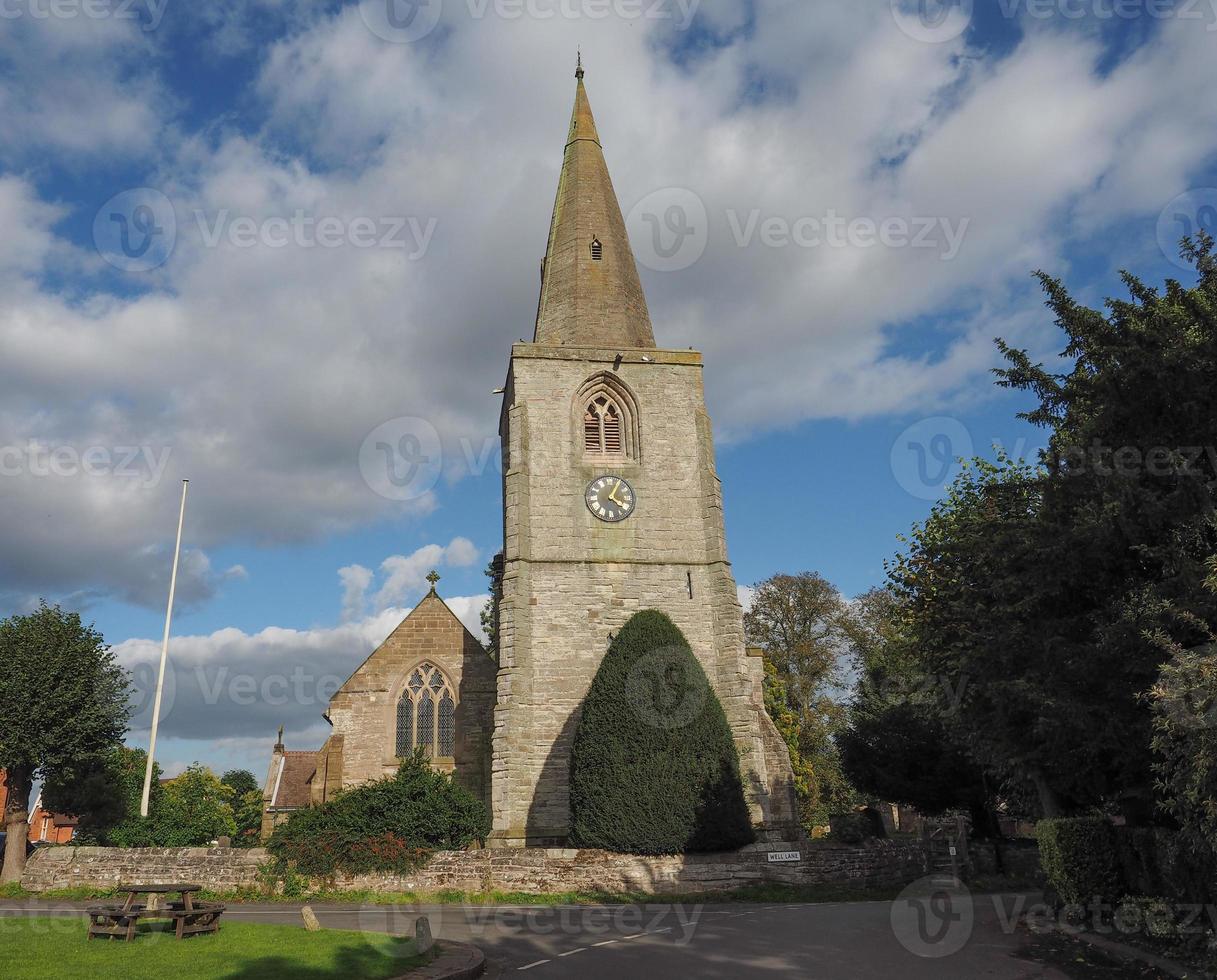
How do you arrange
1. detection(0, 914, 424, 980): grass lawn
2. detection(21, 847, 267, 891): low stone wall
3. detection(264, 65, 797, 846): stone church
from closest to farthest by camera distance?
detection(0, 914, 424, 980): grass lawn → detection(21, 847, 267, 891): low stone wall → detection(264, 65, 797, 846): stone church

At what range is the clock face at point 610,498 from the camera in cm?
2655

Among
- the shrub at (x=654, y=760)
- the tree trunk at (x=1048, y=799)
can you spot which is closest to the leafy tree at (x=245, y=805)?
the shrub at (x=654, y=760)

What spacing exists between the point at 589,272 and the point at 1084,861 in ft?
75.3

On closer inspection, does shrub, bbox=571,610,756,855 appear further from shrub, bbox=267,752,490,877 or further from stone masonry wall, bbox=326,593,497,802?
stone masonry wall, bbox=326,593,497,802

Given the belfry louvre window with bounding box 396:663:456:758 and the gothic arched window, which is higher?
the gothic arched window

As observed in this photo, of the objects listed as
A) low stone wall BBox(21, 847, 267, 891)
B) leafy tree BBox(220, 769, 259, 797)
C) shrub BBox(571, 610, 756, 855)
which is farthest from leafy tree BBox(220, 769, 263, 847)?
shrub BBox(571, 610, 756, 855)

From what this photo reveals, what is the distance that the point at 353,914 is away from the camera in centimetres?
1680

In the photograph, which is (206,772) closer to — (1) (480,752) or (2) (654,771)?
(1) (480,752)

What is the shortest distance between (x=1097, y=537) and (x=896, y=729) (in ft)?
70.6

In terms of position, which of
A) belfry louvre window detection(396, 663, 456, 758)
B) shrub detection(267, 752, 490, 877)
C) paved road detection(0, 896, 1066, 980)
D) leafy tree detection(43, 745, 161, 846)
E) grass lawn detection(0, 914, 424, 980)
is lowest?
paved road detection(0, 896, 1066, 980)

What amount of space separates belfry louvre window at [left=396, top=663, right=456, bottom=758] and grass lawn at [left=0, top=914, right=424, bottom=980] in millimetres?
14538

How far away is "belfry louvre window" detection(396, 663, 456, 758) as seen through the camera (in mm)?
28047

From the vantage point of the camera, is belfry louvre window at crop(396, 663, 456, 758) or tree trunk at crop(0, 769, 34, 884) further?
belfry louvre window at crop(396, 663, 456, 758)

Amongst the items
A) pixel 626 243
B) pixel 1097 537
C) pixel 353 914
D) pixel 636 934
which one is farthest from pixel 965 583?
pixel 626 243
